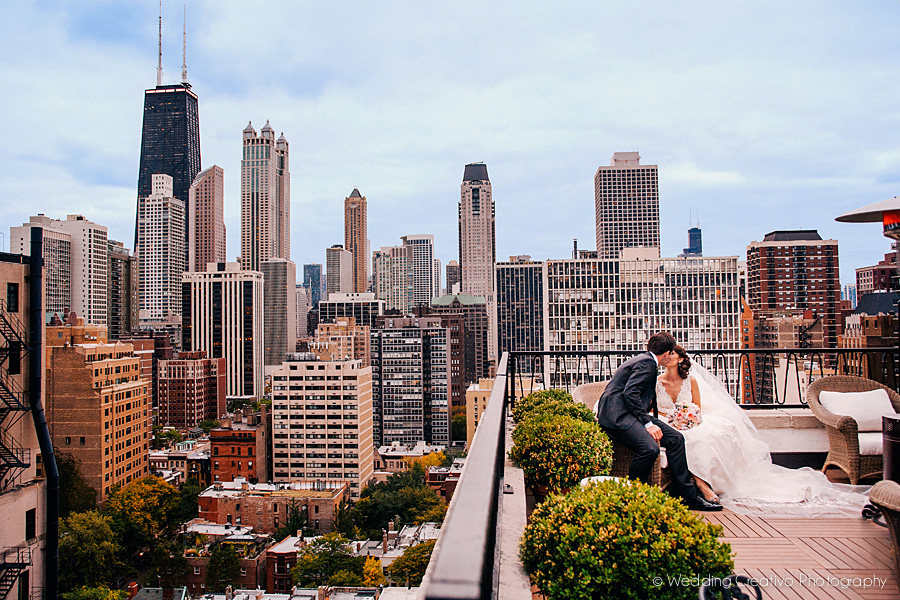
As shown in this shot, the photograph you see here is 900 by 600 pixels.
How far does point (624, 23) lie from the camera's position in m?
16.6

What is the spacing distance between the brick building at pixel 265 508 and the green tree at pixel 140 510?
211 centimetres

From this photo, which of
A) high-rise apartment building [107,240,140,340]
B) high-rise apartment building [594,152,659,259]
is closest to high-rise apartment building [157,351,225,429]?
high-rise apartment building [107,240,140,340]

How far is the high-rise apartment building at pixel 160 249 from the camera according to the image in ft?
493

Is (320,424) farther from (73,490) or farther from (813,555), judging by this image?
(813,555)

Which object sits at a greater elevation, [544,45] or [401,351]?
[544,45]

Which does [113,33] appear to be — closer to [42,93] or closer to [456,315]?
[42,93]

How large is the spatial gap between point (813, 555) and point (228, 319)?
110 meters

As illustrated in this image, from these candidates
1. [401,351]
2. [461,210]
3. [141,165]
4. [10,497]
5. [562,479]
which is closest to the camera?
[562,479]

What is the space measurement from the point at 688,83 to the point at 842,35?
19871 millimetres

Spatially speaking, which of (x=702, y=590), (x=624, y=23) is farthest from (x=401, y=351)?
(x=702, y=590)

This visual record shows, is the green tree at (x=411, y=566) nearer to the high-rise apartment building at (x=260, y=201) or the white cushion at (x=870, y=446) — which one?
the white cushion at (x=870, y=446)

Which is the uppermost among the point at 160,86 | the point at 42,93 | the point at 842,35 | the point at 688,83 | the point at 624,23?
the point at 160,86

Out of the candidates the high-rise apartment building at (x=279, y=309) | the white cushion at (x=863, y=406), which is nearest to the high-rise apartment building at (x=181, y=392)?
the high-rise apartment building at (x=279, y=309)

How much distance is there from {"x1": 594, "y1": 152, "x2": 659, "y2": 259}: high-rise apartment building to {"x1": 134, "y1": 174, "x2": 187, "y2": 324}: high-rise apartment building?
111 metres
